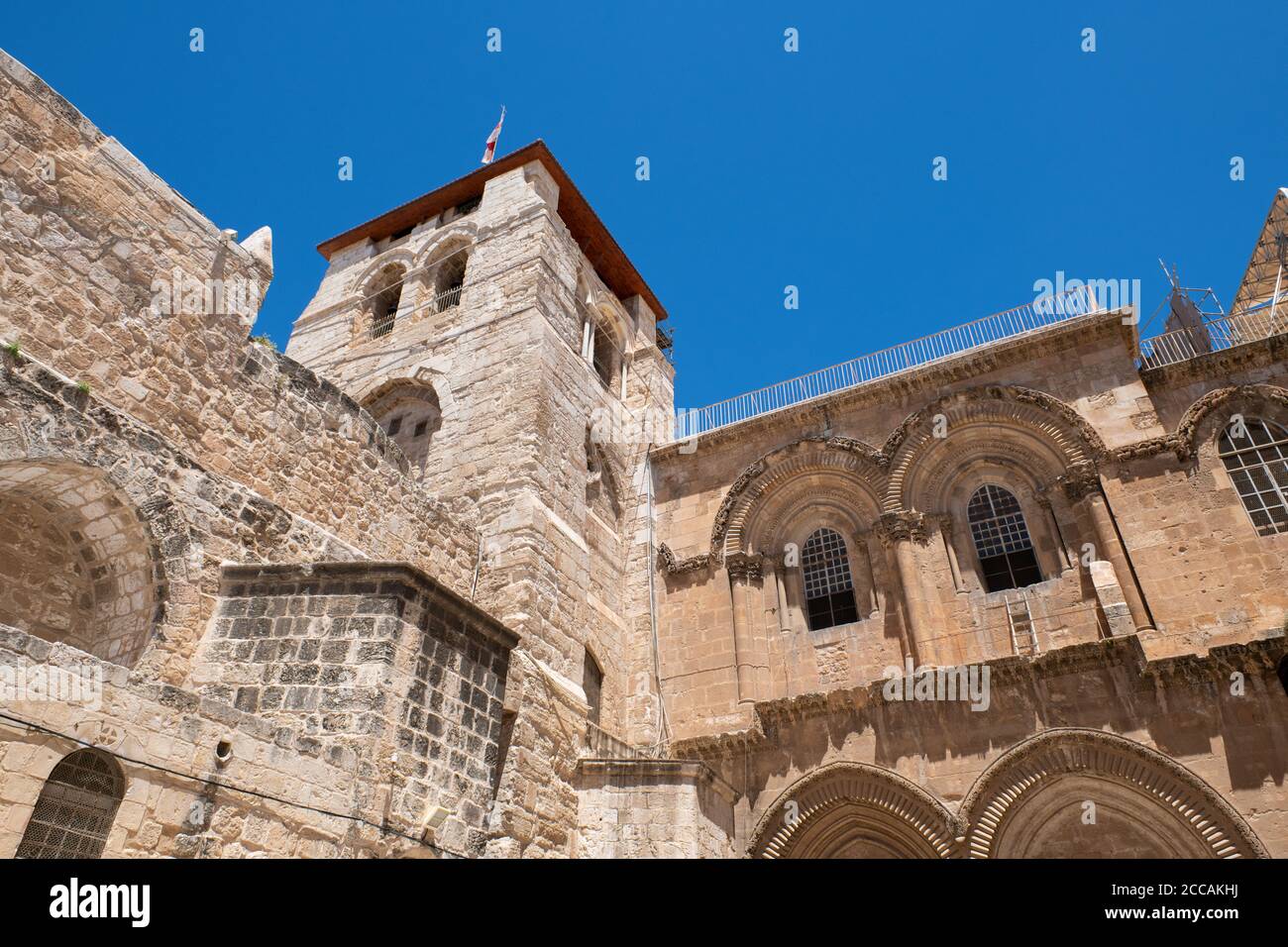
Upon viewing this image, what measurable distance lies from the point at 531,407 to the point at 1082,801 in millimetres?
9276

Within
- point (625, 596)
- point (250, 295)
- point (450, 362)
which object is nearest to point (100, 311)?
point (250, 295)

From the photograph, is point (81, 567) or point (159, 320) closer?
point (81, 567)

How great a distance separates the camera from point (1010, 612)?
38.0 feet

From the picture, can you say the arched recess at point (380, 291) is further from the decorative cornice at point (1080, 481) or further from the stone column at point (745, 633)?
the decorative cornice at point (1080, 481)

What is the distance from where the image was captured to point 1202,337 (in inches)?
522

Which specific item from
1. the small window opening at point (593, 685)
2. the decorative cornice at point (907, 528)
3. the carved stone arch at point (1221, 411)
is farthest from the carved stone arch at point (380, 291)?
the carved stone arch at point (1221, 411)

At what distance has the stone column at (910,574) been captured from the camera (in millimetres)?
11797

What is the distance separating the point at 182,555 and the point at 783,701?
8251mm

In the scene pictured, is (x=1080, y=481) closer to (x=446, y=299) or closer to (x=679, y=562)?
(x=679, y=562)

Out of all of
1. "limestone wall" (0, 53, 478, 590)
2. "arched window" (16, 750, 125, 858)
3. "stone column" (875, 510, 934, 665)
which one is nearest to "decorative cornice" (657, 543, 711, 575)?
"stone column" (875, 510, 934, 665)

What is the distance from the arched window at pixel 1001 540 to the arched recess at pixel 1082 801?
255cm

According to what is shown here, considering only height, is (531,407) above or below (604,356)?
below

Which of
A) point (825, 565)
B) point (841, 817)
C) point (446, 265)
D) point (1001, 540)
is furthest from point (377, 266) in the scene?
point (841, 817)

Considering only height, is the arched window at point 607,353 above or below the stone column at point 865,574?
above
